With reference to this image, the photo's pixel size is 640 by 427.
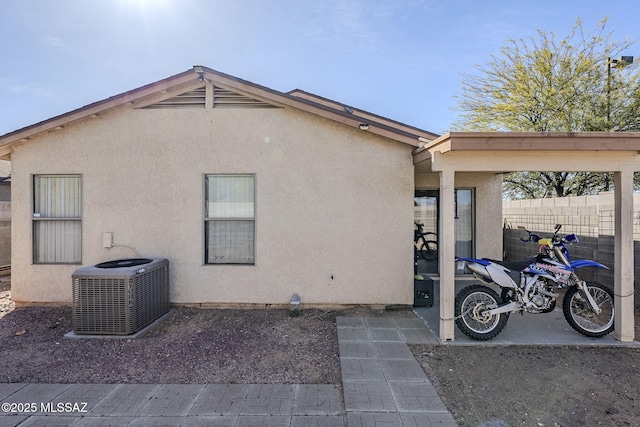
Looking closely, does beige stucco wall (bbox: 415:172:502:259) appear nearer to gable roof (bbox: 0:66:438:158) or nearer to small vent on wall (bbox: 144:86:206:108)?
gable roof (bbox: 0:66:438:158)

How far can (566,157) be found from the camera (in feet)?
14.1

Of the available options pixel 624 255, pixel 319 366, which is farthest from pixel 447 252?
pixel 624 255

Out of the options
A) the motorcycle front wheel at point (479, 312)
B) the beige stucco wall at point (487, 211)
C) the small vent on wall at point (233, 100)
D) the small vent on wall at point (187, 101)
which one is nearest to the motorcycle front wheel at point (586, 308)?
the motorcycle front wheel at point (479, 312)

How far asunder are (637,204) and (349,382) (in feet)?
20.7

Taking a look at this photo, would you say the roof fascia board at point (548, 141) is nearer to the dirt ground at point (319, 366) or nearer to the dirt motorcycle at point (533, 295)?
the dirt motorcycle at point (533, 295)

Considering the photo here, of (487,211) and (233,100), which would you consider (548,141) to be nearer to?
(487,211)

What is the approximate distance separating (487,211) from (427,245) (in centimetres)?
148

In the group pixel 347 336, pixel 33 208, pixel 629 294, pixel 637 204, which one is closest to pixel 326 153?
pixel 347 336

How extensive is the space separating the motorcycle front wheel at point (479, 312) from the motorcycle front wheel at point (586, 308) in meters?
1.02

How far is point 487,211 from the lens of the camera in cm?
730

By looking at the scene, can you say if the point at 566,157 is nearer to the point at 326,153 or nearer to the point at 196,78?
the point at 326,153

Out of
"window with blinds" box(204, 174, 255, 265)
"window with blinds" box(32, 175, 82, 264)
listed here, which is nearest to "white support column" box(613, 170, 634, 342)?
"window with blinds" box(204, 174, 255, 265)

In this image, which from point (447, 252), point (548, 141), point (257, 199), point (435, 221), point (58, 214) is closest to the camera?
point (548, 141)

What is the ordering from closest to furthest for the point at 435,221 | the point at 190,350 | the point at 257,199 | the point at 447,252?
the point at 190,350, the point at 447,252, the point at 257,199, the point at 435,221
